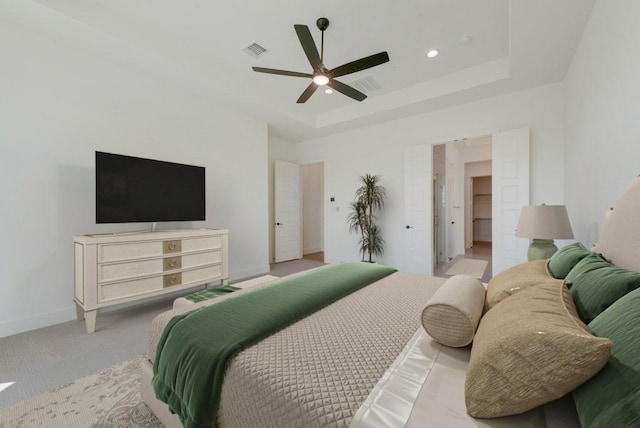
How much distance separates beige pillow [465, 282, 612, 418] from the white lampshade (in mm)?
1983

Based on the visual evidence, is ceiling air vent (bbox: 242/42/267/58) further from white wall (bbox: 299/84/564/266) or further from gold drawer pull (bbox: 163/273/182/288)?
gold drawer pull (bbox: 163/273/182/288)

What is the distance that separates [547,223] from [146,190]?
4153 millimetres

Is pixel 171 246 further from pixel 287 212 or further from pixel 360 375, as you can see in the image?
pixel 287 212

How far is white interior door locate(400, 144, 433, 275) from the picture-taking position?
4.41 metres

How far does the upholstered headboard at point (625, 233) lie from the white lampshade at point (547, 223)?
1.05 meters

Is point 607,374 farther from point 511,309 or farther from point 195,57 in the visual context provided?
point 195,57

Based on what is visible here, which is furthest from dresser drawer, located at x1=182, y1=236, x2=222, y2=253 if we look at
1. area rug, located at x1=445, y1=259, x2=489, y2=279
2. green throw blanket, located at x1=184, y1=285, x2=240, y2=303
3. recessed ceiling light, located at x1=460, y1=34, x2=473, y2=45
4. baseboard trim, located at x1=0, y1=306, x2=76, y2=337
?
area rug, located at x1=445, y1=259, x2=489, y2=279

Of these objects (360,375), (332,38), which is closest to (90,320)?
(360,375)

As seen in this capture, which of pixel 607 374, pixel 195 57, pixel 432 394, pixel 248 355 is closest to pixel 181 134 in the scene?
pixel 195 57

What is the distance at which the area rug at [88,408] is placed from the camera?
145 centimetres

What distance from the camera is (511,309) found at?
897 millimetres

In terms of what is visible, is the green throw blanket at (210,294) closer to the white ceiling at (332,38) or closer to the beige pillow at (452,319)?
the beige pillow at (452,319)

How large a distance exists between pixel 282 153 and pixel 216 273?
3335mm

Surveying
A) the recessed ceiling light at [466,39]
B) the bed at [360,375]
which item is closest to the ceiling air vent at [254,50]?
the recessed ceiling light at [466,39]
